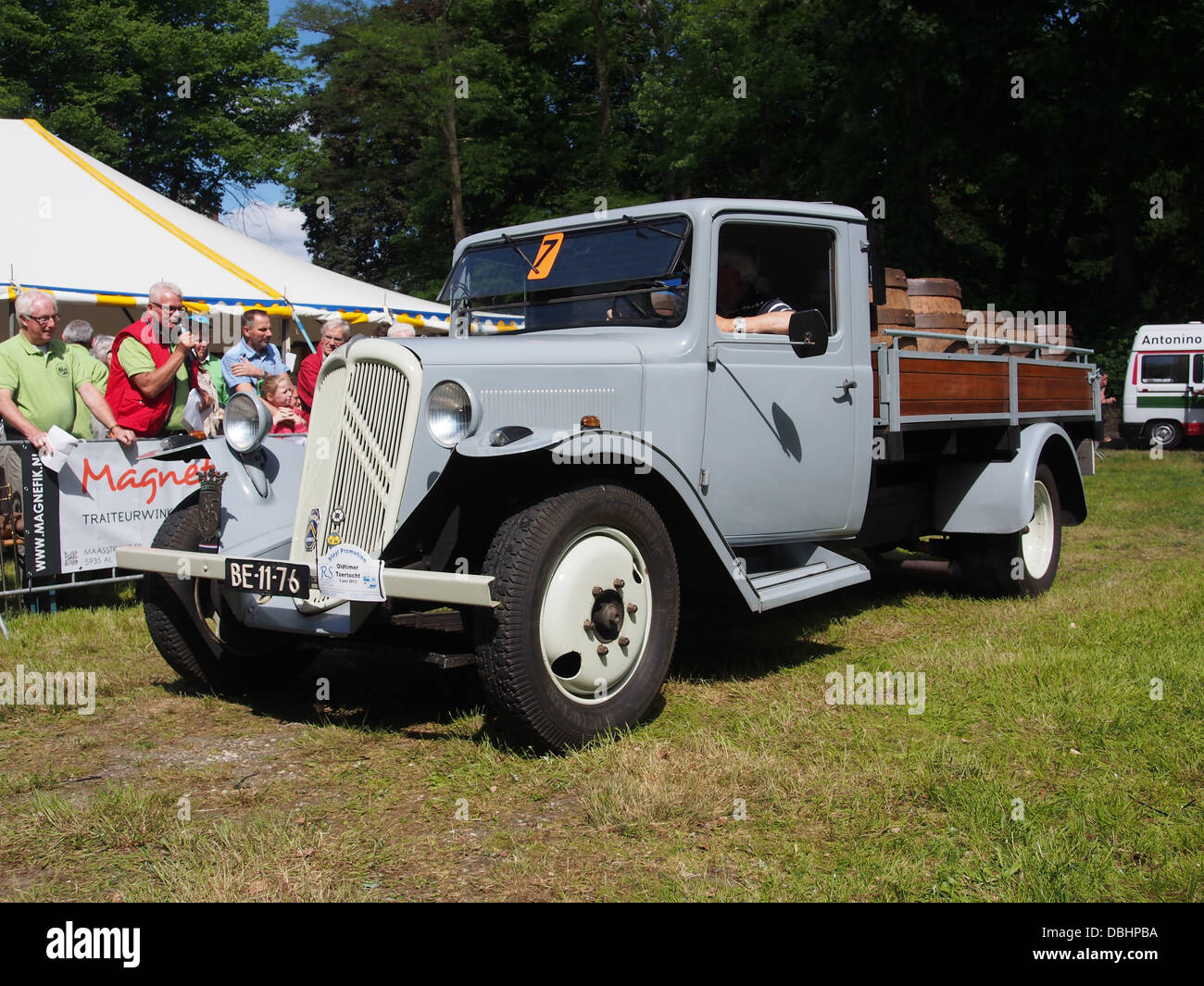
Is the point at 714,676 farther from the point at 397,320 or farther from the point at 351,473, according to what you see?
the point at 397,320

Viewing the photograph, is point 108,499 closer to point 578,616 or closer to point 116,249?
point 578,616

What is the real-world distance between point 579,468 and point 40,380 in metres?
4.67

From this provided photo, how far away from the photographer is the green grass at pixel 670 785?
9.91ft

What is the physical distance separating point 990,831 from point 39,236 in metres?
10.6

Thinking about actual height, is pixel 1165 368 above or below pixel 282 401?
above

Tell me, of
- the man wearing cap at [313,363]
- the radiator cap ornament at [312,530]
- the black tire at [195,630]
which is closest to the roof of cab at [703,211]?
the man wearing cap at [313,363]

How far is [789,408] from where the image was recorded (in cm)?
509

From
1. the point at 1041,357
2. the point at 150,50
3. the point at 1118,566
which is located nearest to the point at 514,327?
the point at 1041,357

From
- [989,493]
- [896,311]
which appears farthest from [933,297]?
[989,493]

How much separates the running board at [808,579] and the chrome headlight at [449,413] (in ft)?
5.04

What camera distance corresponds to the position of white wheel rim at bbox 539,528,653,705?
3.89m

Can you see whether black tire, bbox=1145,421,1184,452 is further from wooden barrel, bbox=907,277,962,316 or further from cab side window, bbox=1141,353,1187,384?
wooden barrel, bbox=907,277,962,316

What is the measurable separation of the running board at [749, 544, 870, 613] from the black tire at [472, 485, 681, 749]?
0.56m
